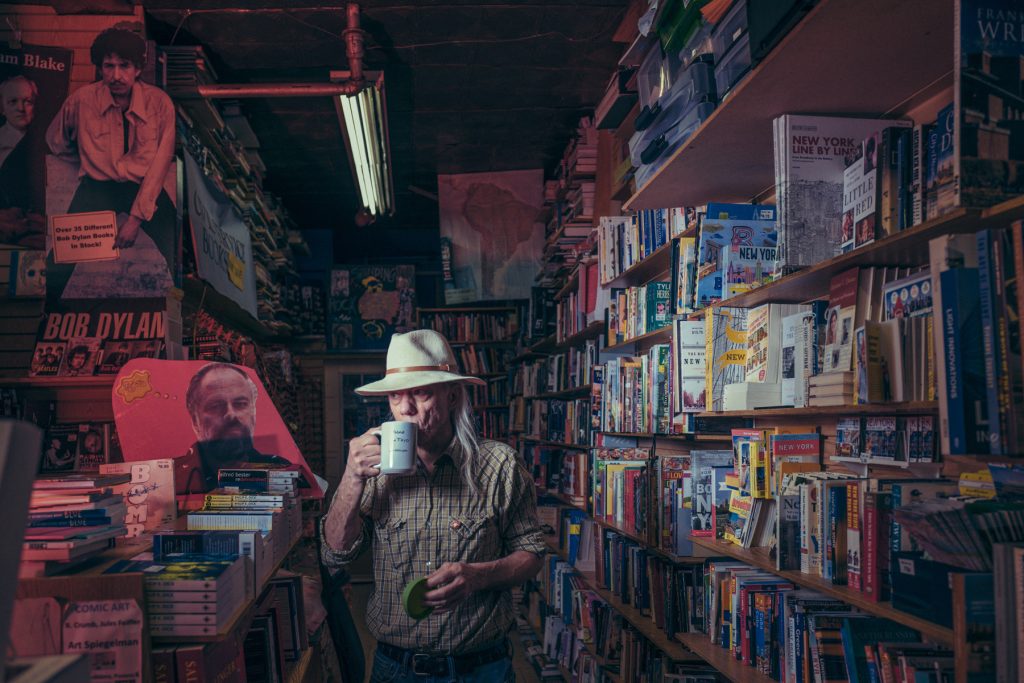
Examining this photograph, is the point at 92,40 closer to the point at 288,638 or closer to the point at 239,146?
the point at 239,146

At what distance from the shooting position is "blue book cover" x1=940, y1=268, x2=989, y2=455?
129 centimetres

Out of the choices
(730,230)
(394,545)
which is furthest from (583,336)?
(394,545)

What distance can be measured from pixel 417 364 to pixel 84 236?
2338 millimetres

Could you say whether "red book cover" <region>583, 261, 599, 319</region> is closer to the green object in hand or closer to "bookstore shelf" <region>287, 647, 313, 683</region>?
"bookstore shelf" <region>287, 647, 313, 683</region>

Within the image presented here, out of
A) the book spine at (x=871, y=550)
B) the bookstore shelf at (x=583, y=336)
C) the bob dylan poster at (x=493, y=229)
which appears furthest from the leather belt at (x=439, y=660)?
the bob dylan poster at (x=493, y=229)

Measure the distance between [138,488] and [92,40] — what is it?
8.93 feet

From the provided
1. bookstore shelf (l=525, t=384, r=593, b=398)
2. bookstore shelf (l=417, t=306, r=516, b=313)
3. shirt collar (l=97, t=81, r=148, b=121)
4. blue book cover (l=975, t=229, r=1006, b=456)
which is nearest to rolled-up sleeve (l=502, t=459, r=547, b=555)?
blue book cover (l=975, t=229, r=1006, b=456)

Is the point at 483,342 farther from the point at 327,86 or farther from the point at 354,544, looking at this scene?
the point at 354,544

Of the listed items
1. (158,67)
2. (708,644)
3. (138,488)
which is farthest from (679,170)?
(158,67)

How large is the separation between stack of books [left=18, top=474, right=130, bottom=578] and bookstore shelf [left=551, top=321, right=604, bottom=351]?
298cm

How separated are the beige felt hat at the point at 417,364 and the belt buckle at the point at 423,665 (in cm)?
76

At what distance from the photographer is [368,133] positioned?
195 inches

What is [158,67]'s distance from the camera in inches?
162

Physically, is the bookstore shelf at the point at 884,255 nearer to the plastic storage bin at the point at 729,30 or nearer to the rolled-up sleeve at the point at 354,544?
the plastic storage bin at the point at 729,30
